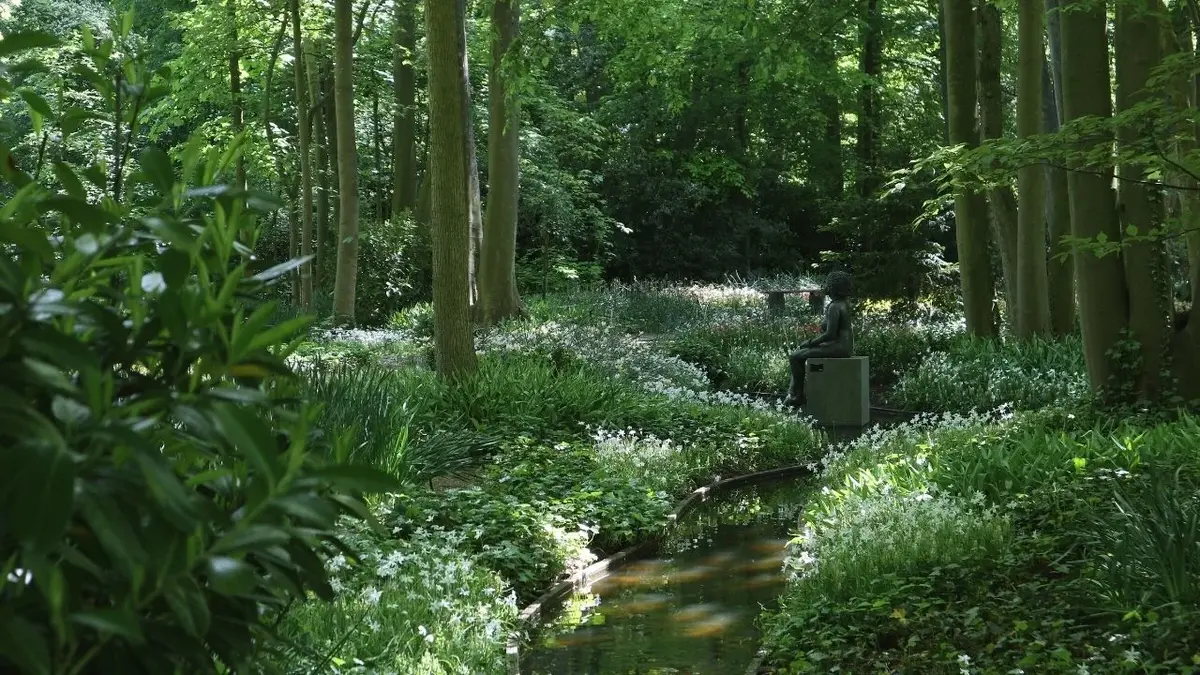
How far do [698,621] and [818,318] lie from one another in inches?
619

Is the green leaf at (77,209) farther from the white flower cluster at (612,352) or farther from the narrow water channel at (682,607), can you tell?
the white flower cluster at (612,352)

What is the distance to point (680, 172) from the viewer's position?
3597cm

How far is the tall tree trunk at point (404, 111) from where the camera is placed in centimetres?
2531

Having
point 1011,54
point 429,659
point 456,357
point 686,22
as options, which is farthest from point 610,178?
point 429,659

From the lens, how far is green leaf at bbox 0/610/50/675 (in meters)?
1.28

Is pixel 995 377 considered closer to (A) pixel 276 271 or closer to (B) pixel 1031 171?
(B) pixel 1031 171

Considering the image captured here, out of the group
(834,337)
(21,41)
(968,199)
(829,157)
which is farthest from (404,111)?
(21,41)

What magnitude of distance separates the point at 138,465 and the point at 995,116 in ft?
51.7

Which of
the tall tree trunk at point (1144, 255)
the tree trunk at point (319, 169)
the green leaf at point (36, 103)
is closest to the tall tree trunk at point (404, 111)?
the tree trunk at point (319, 169)

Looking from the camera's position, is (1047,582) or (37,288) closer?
(37,288)

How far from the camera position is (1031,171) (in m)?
14.6

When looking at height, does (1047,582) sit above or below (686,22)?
below

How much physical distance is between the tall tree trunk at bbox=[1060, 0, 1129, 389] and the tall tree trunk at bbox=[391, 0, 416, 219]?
664 inches

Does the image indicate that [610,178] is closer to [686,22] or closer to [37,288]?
[686,22]
